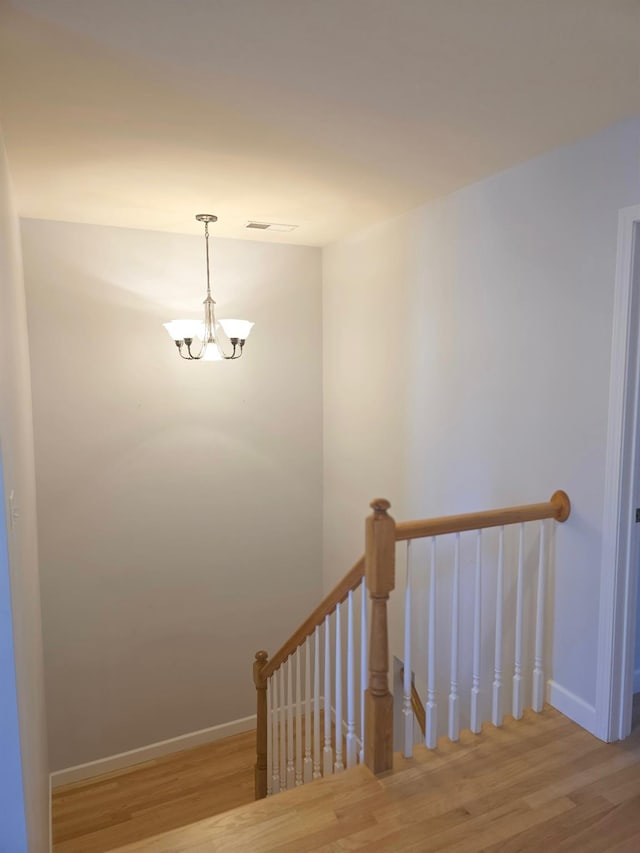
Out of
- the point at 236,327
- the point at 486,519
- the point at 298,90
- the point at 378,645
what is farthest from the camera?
the point at 236,327

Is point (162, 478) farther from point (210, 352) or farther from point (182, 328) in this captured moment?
point (182, 328)

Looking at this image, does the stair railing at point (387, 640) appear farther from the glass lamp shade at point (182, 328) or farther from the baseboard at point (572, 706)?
the glass lamp shade at point (182, 328)

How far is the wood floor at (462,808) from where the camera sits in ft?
6.21

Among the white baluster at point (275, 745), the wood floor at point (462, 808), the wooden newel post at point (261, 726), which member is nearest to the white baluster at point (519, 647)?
the wood floor at point (462, 808)

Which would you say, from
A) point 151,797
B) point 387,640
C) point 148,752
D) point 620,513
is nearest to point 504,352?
point 620,513

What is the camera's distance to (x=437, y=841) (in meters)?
1.89

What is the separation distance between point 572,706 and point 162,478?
110 inches

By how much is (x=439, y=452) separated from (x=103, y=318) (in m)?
2.29

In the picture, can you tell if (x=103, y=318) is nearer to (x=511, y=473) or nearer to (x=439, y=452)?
(x=439, y=452)

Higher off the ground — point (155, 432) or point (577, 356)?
point (577, 356)

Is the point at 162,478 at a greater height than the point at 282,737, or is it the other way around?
the point at 162,478

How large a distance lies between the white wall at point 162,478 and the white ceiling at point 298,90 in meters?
0.96

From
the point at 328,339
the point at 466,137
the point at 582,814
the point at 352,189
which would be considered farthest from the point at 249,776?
the point at 466,137

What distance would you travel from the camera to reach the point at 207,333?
12.3 feet
